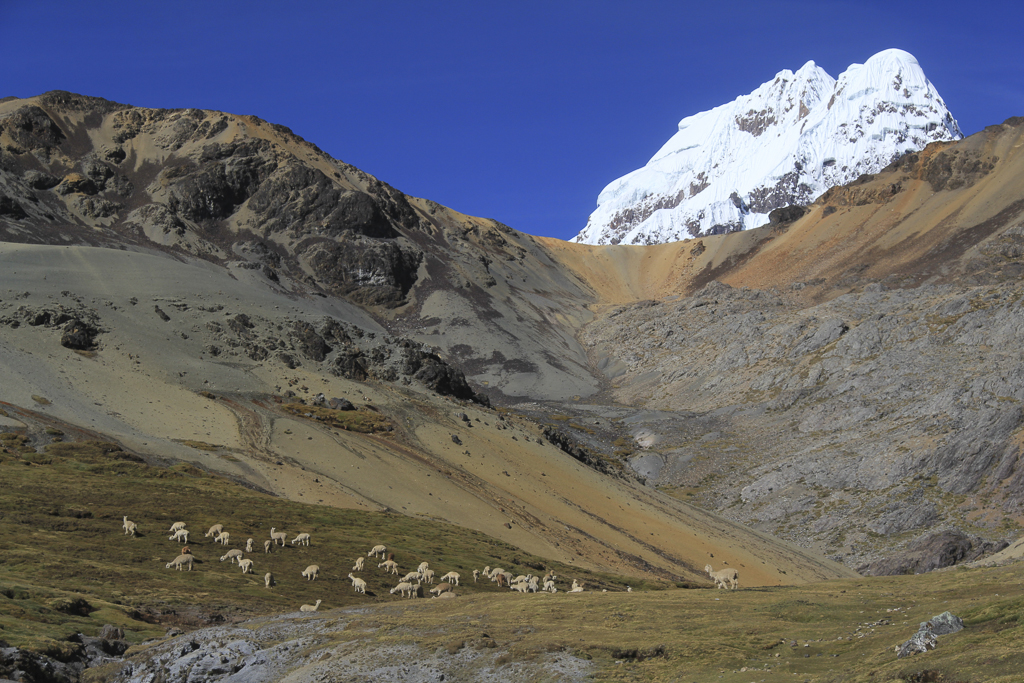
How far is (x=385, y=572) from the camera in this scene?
4509 centimetres

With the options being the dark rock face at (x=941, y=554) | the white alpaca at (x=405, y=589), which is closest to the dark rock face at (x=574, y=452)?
the dark rock face at (x=941, y=554)

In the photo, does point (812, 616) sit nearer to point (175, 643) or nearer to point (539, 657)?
point (539, 657)

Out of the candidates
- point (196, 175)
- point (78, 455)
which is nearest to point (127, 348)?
point (78, 455)

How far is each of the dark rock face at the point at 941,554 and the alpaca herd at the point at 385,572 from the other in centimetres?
2954

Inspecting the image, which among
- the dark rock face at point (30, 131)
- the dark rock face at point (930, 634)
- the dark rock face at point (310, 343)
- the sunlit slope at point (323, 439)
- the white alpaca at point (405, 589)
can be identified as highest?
the dark rock face at point (30, 131)

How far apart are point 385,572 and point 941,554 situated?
157 ft

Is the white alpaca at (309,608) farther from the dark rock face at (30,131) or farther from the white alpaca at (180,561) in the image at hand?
the dark rock face at (30,131)

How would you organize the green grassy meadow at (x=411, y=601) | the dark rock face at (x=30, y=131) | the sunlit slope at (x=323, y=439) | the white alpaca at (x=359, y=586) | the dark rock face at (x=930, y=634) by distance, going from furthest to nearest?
the dark rock face at (x=30, y=131)
the sunlit slope at (x=323, y=439)
the white alpaca at (x=359, y=586)
the green grassy meadow at (x=411, y=601)
the dark rock face at (x=930, y=634)

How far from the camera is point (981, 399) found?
94.0m

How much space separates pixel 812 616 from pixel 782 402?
94.7 meters

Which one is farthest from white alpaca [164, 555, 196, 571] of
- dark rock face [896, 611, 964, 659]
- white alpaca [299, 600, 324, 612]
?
dark rock face [896, 611, 964, 659]

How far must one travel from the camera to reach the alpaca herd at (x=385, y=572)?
4125cm

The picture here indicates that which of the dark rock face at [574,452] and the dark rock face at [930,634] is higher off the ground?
the dark rock face at [574,452]

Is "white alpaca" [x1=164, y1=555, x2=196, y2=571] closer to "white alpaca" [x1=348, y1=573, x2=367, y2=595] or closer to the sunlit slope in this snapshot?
"white alpaca" [x1=348, y1=573, x2=367, y2=595]
